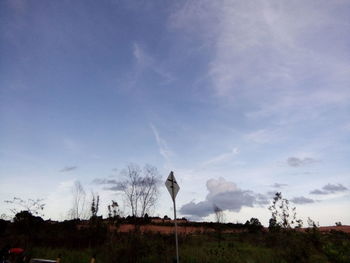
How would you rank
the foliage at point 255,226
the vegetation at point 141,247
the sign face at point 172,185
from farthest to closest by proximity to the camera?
1. the foliage at point 255,226
2. the vegetation at point 141,247
3. the sign face at point 172,185

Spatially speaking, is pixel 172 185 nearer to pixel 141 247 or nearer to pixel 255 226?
pixel 141 247

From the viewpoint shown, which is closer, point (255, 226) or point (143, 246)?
point (143, 246)

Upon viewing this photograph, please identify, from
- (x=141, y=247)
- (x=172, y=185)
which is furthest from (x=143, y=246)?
(x=172, y=185)

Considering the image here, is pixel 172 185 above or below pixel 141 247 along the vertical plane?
above

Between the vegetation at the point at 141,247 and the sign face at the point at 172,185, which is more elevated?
the sign face at the point at 172,185

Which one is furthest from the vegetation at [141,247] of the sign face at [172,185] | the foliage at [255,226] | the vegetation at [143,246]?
the foliage at [255,226]

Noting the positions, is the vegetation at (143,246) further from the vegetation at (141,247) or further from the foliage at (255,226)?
the foliage at (255,226)

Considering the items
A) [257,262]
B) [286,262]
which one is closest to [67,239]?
[257,262]

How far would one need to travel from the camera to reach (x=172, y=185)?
12.6 m

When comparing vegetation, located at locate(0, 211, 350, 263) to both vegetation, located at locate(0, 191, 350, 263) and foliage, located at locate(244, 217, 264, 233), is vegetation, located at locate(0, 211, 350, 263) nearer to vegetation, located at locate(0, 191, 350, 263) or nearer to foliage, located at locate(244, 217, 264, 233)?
vegetation, located at locate(0, 191, 350, 263)

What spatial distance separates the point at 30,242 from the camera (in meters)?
21.9

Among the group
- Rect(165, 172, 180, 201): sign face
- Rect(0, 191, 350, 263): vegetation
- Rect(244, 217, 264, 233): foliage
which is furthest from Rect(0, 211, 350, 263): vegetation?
Rect(244, 217, 264, 233): foliage

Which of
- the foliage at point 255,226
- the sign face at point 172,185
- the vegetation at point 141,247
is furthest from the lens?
the foliage at point 255,226

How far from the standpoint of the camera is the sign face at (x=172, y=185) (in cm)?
1250
